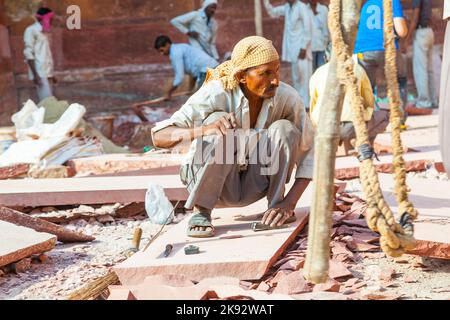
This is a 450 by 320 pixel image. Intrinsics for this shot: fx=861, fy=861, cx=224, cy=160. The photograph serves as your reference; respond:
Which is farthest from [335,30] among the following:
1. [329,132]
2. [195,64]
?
[195,64]

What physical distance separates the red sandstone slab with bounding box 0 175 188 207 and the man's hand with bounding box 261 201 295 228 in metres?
1.62

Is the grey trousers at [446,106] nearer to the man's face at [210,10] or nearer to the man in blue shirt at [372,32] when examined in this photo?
the man in blue shirt at [372,32]

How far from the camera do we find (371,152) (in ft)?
11.2

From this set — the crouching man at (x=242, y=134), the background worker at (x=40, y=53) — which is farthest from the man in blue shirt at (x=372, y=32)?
the background worker at (x=40, y=53)

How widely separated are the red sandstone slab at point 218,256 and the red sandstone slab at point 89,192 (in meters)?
1.53

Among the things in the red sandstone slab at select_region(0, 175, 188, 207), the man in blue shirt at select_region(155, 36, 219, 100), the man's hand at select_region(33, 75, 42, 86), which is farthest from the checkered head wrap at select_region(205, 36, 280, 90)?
the man's hand at select_region(33, 75, 42, 86)

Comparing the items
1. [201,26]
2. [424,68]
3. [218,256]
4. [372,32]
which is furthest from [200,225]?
[424,68]

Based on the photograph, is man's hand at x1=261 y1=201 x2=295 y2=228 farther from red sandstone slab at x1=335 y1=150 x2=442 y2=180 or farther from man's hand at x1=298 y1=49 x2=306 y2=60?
man's hand at x1=298 y1=49 x2=306 y2=60

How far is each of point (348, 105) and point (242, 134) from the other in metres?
2.94

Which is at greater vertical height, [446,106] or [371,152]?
[446,106]

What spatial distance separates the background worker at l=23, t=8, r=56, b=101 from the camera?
15047 mm

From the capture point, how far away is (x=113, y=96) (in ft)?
52.9

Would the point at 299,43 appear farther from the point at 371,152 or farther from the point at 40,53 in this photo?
the point at 371,152
